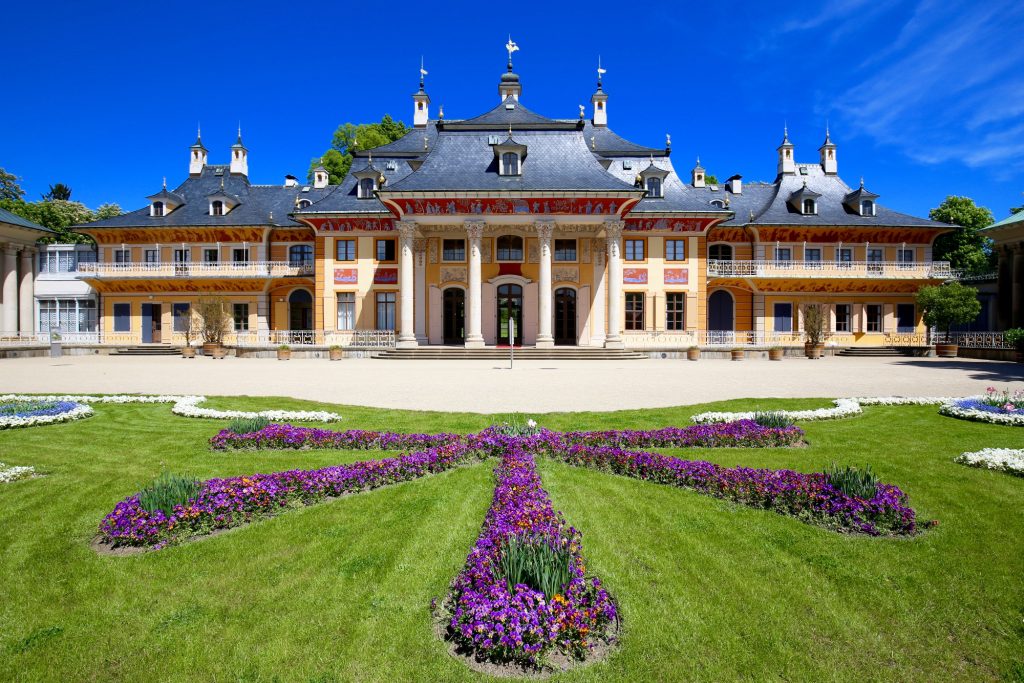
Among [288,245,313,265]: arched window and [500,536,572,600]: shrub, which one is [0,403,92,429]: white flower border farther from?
[288,245,313,265]: arched window

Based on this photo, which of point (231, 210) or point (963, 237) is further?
point (963, 237)

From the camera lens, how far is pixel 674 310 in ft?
117

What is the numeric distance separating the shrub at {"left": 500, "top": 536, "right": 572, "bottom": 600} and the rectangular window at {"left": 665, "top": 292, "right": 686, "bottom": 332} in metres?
33.5

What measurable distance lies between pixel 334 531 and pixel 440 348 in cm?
2552

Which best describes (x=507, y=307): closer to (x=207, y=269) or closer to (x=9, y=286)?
(x=207, y=269)

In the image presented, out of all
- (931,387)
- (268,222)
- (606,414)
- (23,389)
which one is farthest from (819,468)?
(268,222)

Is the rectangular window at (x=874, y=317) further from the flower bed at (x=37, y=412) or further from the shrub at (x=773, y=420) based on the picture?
the flower bed at (x=37, y=412)

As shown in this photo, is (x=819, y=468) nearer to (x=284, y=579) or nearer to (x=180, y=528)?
(x=284, y=579)

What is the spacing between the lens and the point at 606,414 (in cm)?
1114

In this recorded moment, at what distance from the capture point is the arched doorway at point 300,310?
39.5 m

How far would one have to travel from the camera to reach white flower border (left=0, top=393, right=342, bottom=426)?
10.6 m

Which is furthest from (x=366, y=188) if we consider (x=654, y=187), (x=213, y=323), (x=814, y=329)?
(x=814, y=329)

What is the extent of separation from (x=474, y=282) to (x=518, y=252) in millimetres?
4646

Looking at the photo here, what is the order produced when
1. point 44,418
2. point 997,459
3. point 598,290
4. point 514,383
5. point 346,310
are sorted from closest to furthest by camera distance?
point 997,459, point 44,418, point 514,383, point 598,290, point 346,310
